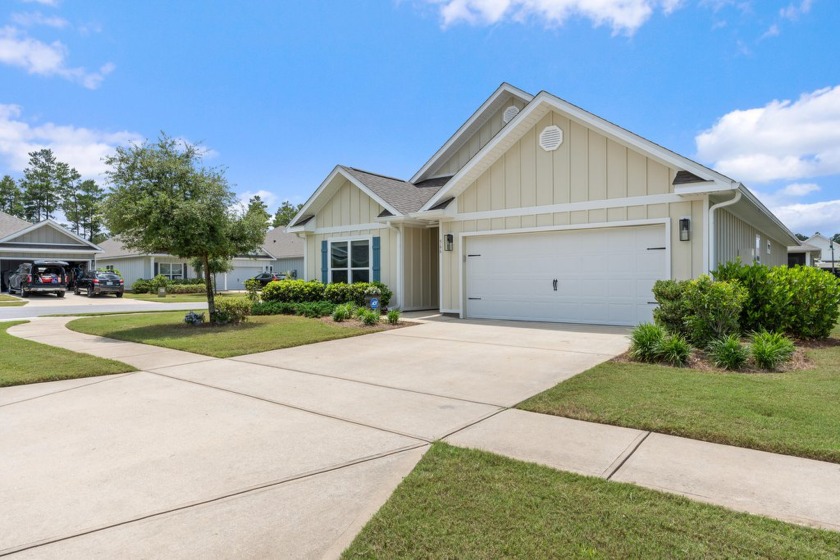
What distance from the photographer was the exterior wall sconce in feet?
32.6

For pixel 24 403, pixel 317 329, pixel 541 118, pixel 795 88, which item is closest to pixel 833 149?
pixel 795 88

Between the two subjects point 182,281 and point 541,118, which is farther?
point 182,281

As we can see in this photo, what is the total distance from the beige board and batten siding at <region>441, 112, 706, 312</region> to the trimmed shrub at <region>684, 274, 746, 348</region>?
2444 mm

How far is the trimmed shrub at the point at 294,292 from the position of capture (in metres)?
15.2

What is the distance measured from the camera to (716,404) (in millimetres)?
4770

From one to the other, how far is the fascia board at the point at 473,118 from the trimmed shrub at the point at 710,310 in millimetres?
9473

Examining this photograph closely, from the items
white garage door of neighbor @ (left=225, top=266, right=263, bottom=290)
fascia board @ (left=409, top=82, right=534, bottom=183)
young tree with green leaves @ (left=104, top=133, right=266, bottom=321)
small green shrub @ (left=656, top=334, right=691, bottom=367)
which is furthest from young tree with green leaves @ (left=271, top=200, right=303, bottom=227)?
small green shrub @ (left=656, top=334, right=691, bottom=367)

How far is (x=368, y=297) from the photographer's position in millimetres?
13883

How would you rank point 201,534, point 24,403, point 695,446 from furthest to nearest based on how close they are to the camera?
point 24,403 → point 695,446 → point 201,534

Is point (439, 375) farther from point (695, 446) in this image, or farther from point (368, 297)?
point (368, 297)

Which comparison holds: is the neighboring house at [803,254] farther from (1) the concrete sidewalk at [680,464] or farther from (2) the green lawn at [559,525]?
(2) the green lawn at [559,525]

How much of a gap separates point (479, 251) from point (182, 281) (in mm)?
29251

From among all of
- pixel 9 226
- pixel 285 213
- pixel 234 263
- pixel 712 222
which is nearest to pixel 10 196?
pixel 285 213

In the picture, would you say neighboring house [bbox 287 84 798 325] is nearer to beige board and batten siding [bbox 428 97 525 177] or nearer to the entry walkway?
beige board and batten siding [bbox 428 97 525 177]
